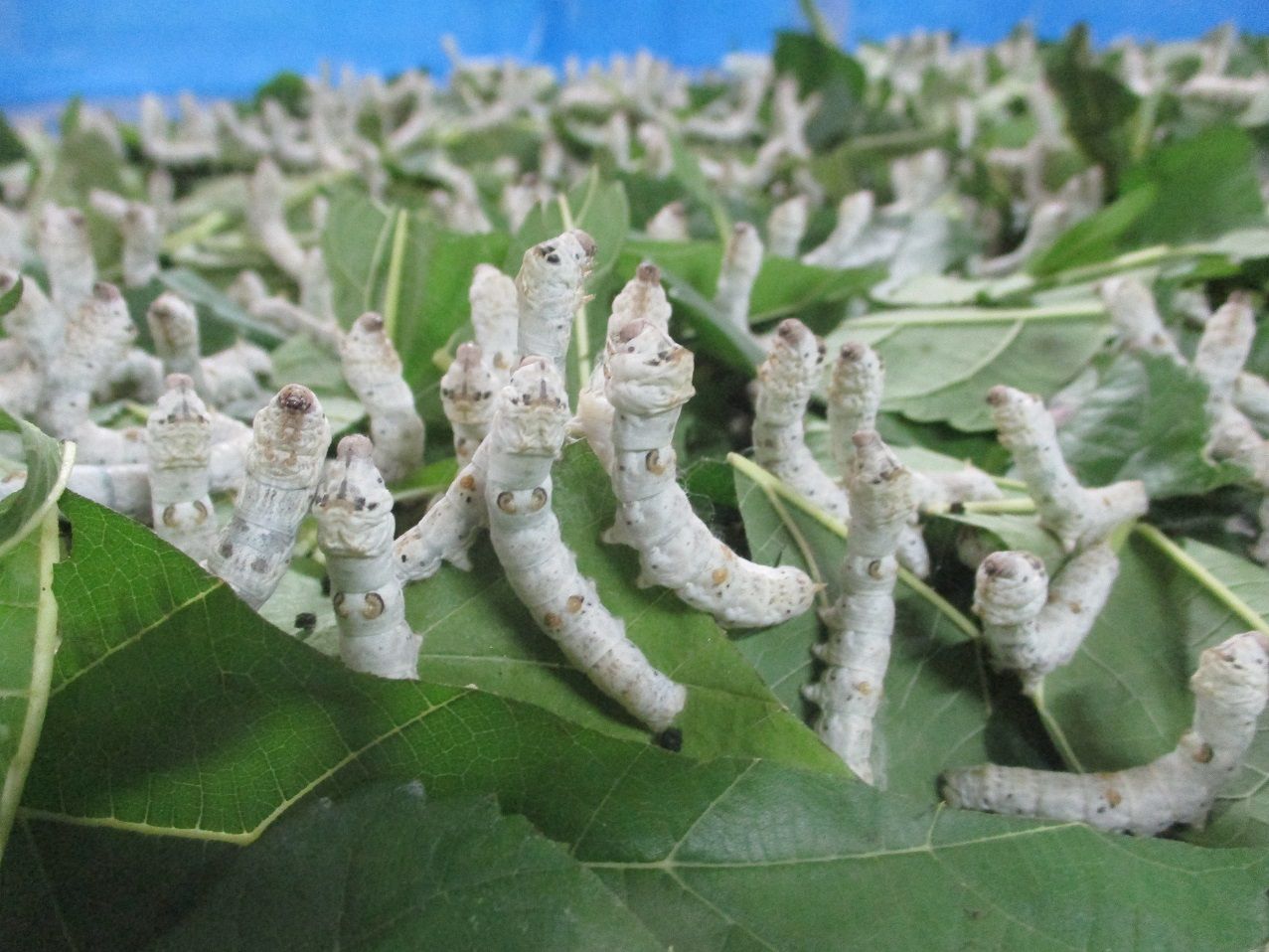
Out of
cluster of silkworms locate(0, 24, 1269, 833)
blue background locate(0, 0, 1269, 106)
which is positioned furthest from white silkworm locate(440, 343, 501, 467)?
blue background locate(0, 0, 1269, 106)

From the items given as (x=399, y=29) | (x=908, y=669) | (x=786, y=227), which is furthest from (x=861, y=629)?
(x=399, y=29)

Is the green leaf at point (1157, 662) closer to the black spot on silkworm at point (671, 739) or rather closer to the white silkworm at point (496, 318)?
the black spot on silkworm at point (671, 739)

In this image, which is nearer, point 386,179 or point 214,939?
point 214,939

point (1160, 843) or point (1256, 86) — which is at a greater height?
point (1256, 86)

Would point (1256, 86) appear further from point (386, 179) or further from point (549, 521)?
point (549, 521)

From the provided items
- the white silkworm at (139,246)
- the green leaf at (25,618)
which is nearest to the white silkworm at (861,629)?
the green leaf at (25,618)

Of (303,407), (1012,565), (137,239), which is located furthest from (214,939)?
(137,239)
